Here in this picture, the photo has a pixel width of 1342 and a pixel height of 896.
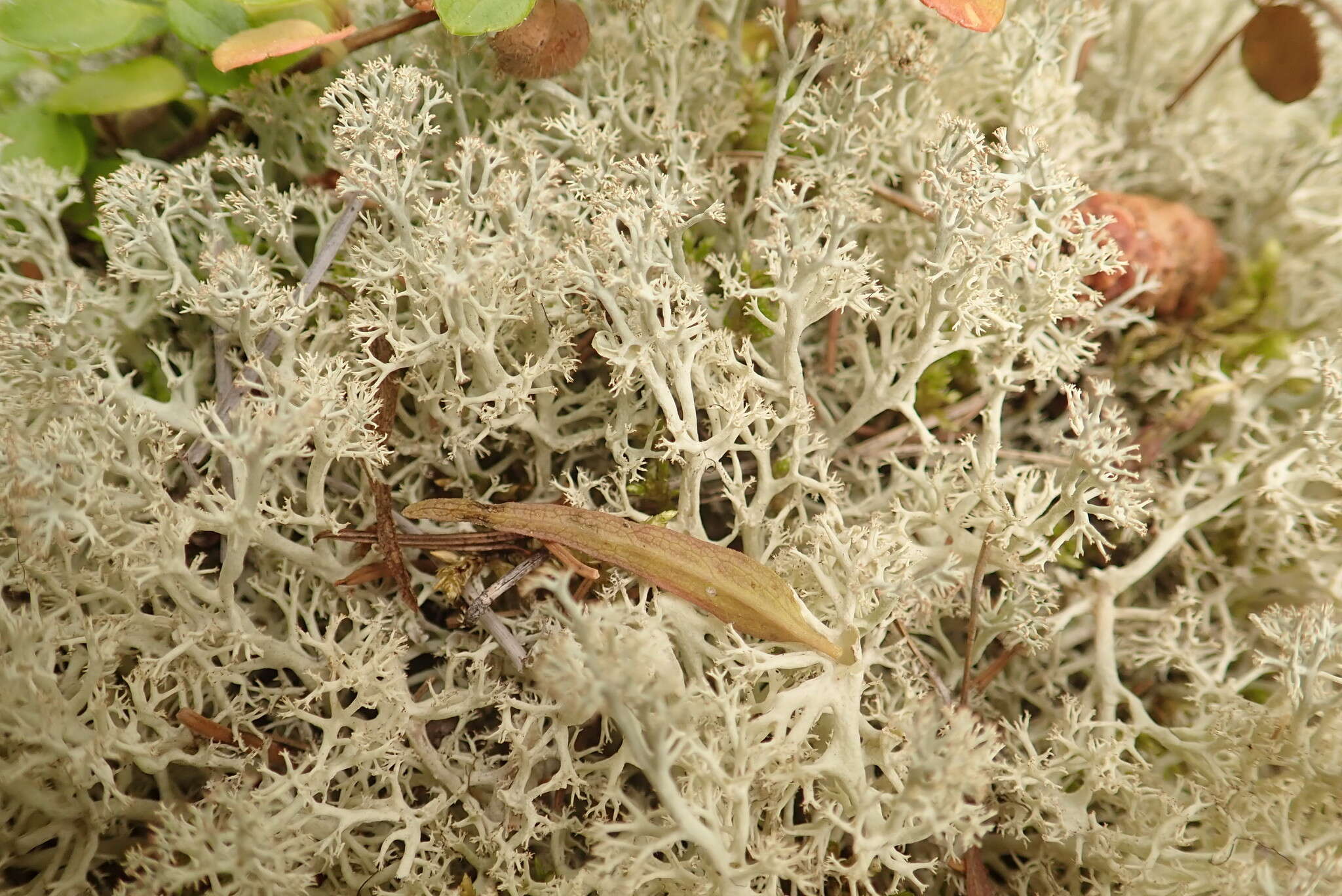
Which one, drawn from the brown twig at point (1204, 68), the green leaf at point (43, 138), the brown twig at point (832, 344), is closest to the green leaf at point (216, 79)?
the green leaf at point (43, 138)

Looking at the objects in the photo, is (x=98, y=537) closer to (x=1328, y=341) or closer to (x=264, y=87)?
(x=264, y=87)

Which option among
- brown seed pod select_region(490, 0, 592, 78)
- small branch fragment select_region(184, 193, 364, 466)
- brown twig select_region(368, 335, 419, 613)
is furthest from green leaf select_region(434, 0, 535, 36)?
brown twig select_region(368, 335, 419, 613)

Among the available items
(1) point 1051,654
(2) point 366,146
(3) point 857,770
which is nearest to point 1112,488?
(1) point 1051,654

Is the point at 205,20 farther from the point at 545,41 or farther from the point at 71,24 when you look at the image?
the point at 545,41

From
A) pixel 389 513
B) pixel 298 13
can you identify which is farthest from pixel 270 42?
pixel 389 513

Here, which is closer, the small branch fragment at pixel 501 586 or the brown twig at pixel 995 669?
the small branch fragment at pixel 501 586

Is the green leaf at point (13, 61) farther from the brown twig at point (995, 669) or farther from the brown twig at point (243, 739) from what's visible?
the brown twig at point (995, 669)
